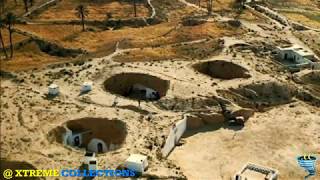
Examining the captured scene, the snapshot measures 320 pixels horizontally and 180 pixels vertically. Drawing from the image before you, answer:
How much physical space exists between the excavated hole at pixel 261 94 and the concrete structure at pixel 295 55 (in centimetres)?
784

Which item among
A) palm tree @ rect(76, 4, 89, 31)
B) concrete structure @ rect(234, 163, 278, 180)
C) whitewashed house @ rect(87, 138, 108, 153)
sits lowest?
concrete structure @ rect(234, 163, 278, 180)

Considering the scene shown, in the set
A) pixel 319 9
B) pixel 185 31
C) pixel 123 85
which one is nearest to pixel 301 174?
pixel 123 85

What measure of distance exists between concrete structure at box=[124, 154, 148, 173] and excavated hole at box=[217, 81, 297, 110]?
19430mm

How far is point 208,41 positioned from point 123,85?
1729 centimetres

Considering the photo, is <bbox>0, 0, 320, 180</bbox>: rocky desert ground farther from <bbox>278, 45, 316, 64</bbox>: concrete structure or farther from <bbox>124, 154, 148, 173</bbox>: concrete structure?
<bbox>278, 45, 316, 64</bbox>: concrete structure

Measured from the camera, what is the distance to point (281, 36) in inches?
3273

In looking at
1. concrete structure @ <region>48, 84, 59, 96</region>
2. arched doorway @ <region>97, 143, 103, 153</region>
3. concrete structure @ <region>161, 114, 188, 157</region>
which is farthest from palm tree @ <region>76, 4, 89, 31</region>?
arched doorway @ <region>97, 143, 103, 153</region>

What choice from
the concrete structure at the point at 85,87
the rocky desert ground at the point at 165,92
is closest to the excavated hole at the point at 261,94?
the rocky desert ground at the point at 165,92

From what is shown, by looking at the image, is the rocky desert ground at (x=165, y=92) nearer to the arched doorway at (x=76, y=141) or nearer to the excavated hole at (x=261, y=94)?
the excavated hole at (x=261, y=94)

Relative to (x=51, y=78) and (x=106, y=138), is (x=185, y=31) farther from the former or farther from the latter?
(x=106, y=138)

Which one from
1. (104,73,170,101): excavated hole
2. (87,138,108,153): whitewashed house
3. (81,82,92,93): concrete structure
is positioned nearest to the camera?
(87,138,108,153): whitewashed house

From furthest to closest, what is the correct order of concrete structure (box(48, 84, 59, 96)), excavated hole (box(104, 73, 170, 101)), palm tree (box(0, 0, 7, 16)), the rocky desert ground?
1. palm tree (box(0, 0, 7, 16))
2. excavated hole (box(104, 73, 170, 101))
3. concrete structure (box(48, 84, 59, 96))
4. the rocky desert ground

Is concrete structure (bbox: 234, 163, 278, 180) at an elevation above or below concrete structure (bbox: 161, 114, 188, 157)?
below

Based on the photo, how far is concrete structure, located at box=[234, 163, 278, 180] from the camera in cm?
5016
